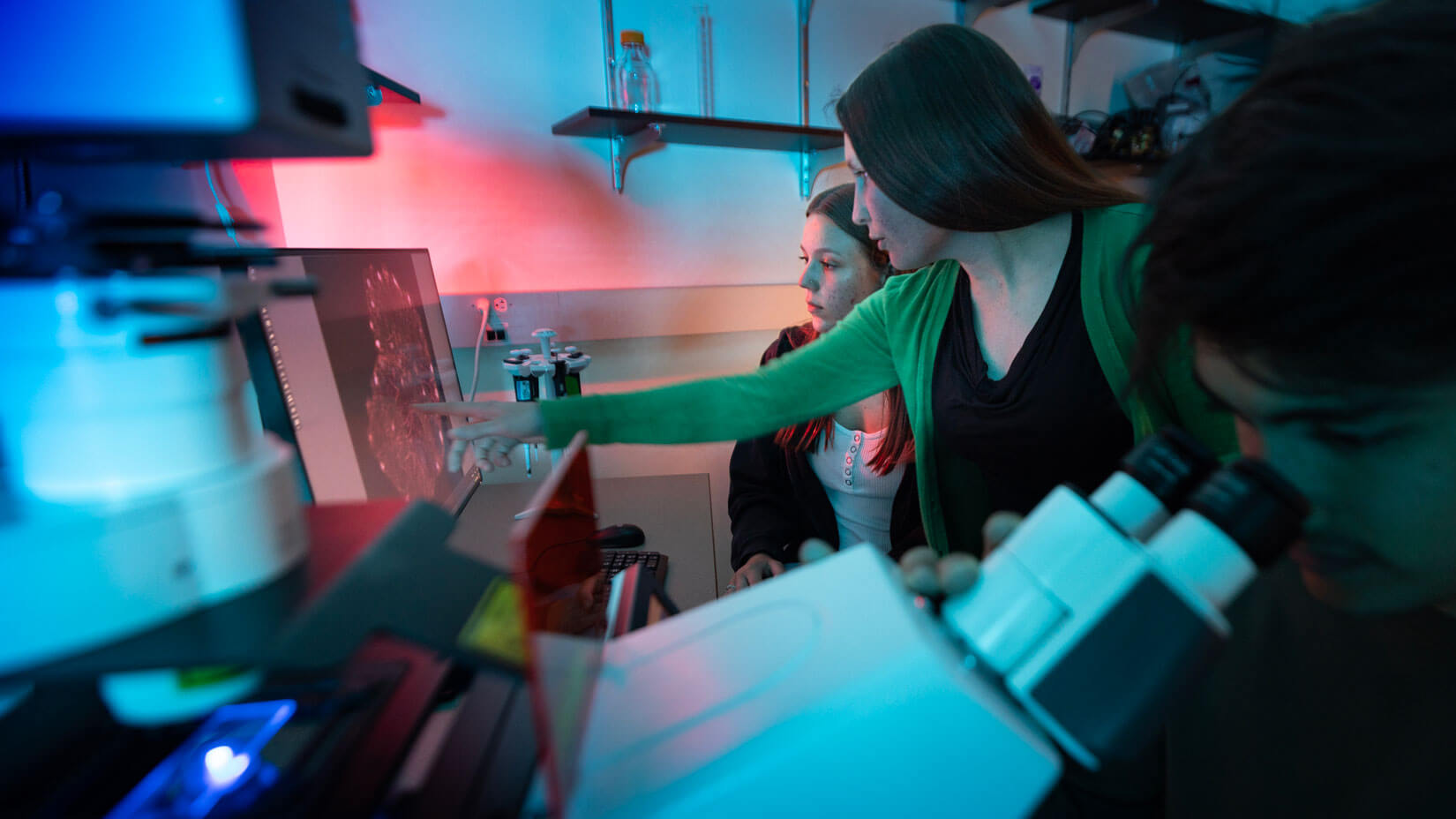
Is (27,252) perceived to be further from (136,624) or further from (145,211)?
(136,624)

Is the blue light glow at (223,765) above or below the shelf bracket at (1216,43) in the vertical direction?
below

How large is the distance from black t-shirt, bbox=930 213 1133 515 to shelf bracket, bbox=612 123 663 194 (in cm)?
121

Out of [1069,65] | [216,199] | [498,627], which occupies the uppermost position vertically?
[1069,65]

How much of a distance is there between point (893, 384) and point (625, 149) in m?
1.14

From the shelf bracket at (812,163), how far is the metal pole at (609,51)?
699mm

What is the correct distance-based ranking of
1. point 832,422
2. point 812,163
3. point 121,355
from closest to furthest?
1. point 121,355
2. point 832,422
3. point 812,163

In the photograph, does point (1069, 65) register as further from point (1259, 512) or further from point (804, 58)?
point (1259, 512)

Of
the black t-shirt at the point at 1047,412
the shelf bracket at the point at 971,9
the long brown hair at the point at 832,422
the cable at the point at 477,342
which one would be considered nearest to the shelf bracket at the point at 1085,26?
the shelf bracket at the point at 971,9

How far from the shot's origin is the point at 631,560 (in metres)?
1.25

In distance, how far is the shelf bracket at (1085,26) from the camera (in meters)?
2.22

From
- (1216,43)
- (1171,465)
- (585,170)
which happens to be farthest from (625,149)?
(1216,43)

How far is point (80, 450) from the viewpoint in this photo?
0.92ft

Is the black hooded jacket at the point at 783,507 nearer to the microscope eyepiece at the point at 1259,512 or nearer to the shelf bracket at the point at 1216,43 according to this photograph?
the microscope eyepiece at the point at 1259,512

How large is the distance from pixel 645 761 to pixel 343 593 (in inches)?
7.6
